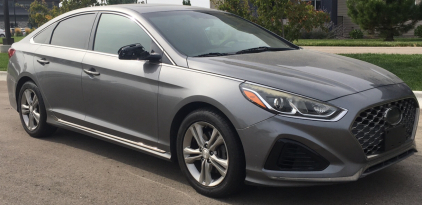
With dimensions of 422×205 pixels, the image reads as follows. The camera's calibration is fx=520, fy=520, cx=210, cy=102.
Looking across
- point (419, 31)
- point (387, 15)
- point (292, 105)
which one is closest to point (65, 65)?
point (292, 105)

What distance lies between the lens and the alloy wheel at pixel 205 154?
13.2ft

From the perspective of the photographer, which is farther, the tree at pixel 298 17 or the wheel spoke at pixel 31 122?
the tree at pixel 298 17

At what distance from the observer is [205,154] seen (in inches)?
163

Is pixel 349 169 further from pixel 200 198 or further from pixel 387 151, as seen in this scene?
pixel 200 198

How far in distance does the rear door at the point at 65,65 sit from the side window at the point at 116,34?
0.70 ft

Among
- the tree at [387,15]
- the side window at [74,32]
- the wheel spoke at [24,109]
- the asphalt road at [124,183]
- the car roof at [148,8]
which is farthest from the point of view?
the tree at [387,15]

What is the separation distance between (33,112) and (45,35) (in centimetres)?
93

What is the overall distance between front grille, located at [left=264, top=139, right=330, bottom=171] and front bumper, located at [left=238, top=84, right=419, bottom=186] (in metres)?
0.03

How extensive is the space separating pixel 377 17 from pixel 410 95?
24.1 m

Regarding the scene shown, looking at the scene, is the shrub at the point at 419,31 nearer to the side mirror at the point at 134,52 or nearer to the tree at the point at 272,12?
the tree at the point at 272,12

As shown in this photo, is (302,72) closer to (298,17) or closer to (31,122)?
(31,122)

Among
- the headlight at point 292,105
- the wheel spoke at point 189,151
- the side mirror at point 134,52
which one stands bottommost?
the wheel spoke at point 189,151

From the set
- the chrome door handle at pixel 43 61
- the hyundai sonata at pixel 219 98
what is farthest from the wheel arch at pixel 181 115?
the chrome door handle at pixel 43 61

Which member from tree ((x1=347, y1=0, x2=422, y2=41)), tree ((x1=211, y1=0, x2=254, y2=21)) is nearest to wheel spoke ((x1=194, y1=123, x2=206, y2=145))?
tree ((x1=211, y1=0, x2=254, y2=21))
